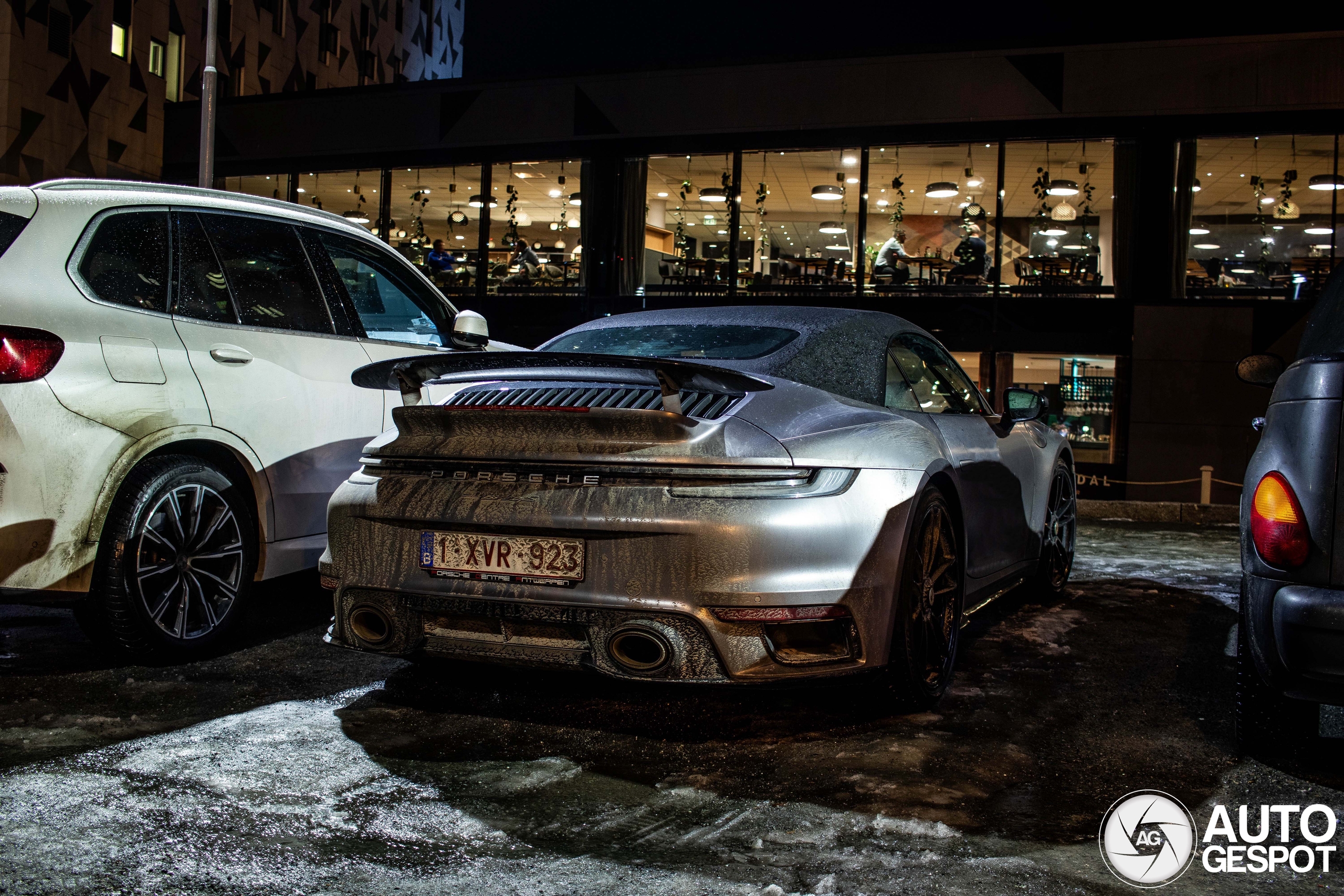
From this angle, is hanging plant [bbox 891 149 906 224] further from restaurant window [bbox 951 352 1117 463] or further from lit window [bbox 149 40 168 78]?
lit window [bbox 149 40 168 78]

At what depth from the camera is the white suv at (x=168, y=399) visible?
3666mm

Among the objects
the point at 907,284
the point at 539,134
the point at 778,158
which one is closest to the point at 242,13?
the point at 539,134

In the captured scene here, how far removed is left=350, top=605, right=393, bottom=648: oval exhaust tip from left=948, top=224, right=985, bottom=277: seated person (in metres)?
17.7

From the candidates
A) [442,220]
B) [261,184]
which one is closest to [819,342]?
[442,220]

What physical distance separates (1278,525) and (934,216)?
17.5m

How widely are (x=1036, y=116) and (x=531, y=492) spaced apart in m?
18.0

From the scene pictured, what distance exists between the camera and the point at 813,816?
8.97ft

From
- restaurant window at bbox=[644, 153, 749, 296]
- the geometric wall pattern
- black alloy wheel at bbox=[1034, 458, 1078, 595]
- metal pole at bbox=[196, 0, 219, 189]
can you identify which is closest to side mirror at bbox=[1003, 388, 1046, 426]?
black alloy wheel at bbox=[1034, 458, 1078, 595]

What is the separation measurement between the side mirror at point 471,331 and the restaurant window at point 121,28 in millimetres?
27659

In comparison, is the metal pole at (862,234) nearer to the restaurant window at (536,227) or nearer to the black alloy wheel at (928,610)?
the restaurant window at (536,227)

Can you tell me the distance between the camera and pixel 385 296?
5.32m

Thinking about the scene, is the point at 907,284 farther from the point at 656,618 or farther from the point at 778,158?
the point at 656,618

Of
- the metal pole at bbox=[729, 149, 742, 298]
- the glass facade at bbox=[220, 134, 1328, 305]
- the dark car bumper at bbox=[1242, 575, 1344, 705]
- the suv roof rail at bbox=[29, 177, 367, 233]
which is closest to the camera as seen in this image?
the dark car bumper at bbox=[1242, 575, 1344, 705]

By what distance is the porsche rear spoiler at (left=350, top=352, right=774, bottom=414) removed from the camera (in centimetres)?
314
